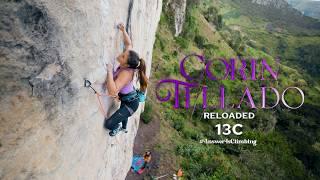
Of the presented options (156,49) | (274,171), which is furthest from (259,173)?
(156,49)

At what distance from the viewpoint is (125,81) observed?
5562 millimetres

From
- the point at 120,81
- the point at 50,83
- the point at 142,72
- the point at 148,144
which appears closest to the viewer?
the point at 50,83

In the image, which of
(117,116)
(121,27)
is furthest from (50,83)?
(121,27)

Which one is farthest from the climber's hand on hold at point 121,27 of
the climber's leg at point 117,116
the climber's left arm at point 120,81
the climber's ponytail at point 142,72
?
the climber's leg at point 117,116

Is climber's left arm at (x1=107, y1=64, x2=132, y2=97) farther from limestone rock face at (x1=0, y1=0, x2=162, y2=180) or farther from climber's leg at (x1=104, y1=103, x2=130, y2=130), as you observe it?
climber's leg at (x1=104, y1=103, x2=130, y2=130)

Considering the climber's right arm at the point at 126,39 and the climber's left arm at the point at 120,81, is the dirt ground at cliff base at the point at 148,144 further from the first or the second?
the climber's left arm at the point at 120,81

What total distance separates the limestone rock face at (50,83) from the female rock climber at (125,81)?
0.82ft

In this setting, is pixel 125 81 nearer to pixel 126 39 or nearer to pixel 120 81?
pixel 120 81

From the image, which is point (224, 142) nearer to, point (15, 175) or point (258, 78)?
point (15, 175)

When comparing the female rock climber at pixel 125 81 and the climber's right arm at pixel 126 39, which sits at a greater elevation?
the climber's right arm at pixel 126 39

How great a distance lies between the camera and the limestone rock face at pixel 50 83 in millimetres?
3627

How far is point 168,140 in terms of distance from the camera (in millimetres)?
19781

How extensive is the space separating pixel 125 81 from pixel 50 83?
166cm

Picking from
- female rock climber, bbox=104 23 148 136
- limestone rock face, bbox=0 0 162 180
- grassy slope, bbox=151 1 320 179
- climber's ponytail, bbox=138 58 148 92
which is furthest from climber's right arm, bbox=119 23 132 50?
grassy slope, bbox=151 1 320 179
